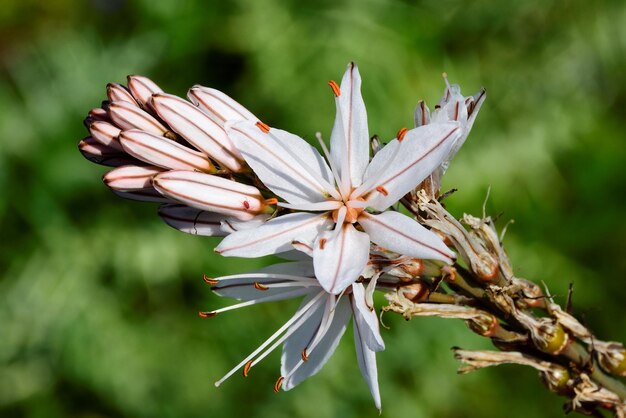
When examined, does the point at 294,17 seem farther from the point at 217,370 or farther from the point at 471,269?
the point at 471,269

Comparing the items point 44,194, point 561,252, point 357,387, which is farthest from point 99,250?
point 561,252

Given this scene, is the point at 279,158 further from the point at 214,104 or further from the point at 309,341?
the point at 309,341

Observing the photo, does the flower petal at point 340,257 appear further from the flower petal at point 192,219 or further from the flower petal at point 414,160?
the flower petal at point 192,219

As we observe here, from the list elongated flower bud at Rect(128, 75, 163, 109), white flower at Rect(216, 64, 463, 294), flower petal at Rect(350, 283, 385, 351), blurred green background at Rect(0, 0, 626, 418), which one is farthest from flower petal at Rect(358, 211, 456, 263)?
blurred green background at Rect(0, 0, 626, 418)

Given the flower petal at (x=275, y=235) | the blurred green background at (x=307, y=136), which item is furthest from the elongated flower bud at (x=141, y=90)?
the blurred green background at (x=307, y=136)

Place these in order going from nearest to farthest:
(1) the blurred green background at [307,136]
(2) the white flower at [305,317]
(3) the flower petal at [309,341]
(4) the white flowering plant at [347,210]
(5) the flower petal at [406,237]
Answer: (5) the flower petal at [406,237], (4) the white flowering plant at [347,210], (2) the white flower at [305,317], (3) the flower petal at [309,341], (1) the blurred green background at [307,136]

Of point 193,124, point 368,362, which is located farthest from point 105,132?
point 368,362

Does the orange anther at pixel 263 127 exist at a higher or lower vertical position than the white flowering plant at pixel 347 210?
higher
